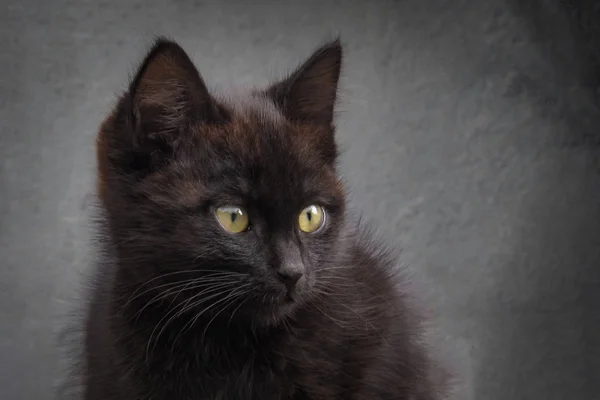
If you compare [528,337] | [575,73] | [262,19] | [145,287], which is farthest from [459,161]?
[145,287]

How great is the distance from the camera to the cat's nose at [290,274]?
0.98 metres

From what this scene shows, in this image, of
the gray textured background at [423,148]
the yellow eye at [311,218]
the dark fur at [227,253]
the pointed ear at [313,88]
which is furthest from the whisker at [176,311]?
the gray textured background at [423,148]

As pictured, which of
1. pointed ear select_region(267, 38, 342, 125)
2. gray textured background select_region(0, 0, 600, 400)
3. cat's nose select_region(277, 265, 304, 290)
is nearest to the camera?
cat's nose select_region(277, 265, 304, 290)

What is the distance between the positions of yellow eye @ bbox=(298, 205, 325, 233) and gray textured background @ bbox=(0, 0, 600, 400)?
1.61ft

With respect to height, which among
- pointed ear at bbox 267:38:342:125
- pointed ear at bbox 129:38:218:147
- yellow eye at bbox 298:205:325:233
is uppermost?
pointed ear at bbox 267:38:342:125

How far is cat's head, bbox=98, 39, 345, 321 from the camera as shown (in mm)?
991

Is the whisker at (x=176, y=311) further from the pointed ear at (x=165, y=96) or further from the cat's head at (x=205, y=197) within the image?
the pointed ear at (x=165, y=96)

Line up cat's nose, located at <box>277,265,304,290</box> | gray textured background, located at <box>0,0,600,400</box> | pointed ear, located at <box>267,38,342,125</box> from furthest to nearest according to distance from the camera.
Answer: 1. gray textured background, located at <box>0,0,600,400</box>
2. pointed ear, located at <box>267,38,342,125</box>
3. cat's nose, located at <box>277,265,304,290</box>

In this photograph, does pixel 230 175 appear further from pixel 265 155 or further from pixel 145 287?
pixel 145 287

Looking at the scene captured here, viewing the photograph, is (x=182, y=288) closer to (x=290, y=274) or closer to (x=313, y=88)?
(x=290, y=274)

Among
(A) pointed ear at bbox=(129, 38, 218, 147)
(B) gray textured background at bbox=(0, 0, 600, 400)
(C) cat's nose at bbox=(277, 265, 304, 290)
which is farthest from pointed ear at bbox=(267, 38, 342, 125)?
(B) gray textured background at bbox=(0, 0, 600, 400)

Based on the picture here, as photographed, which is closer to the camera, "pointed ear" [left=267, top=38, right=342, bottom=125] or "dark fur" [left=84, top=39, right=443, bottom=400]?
"dark fur" [left=84, top=39, right=443, bottom=400]

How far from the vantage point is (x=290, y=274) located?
98 centimetres

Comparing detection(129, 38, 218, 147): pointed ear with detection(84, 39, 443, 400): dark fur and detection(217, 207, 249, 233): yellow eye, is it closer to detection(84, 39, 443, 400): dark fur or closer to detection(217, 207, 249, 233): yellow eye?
detection(84, 39, 443, 400): dark fur
